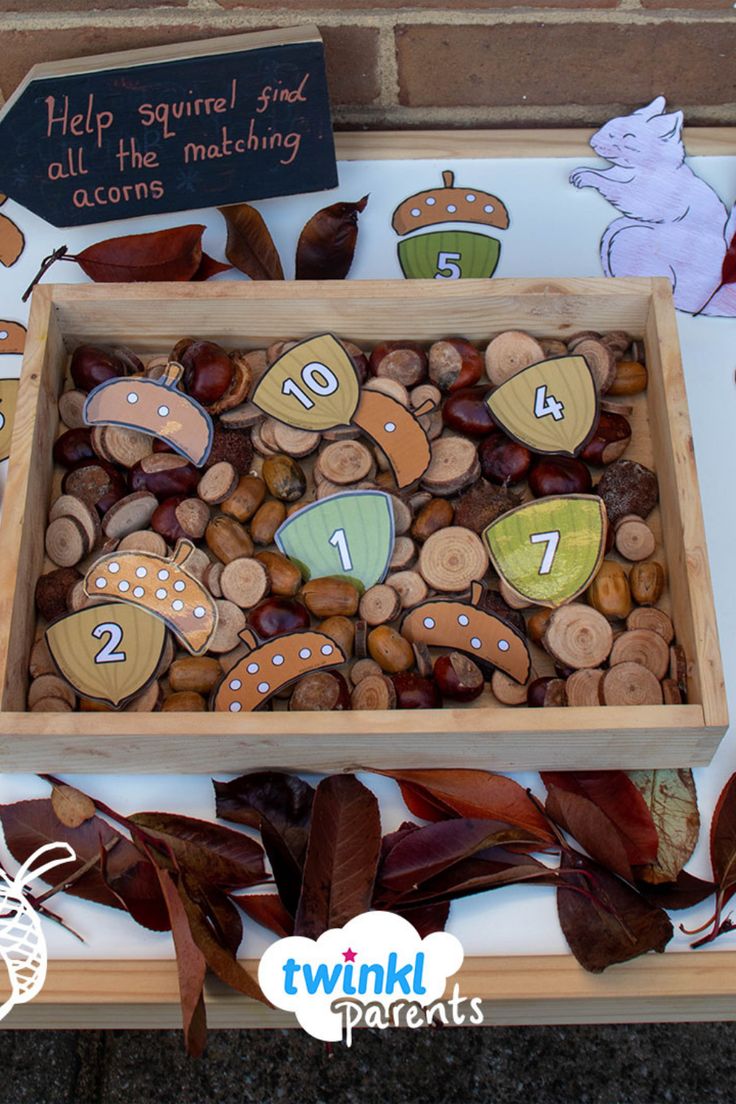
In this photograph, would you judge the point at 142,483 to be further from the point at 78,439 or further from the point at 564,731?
the point at 564,731

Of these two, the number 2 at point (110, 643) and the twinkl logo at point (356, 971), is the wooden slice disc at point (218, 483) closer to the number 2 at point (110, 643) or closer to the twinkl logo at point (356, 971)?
the number 2 at point (110, 643)

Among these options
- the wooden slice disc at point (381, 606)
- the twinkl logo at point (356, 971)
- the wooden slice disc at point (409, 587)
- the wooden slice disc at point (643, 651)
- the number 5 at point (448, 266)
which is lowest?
the twinkl logo at point (356, 971)

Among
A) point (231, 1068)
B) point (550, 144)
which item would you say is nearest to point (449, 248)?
point (550, 144)

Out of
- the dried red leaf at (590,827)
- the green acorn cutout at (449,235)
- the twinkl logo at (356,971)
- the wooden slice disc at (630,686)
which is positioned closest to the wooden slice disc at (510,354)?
the green acorn cutout at (449,235)

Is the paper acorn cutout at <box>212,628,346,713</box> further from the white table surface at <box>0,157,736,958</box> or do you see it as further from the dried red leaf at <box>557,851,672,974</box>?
the dried red leaf at <box>557,851,672,974</box>

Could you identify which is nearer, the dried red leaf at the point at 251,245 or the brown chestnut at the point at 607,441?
the brown chestnut at the point at 607,441

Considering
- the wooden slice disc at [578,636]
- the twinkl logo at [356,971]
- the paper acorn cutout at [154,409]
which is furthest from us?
the paper acorn cutout at [154,409]
